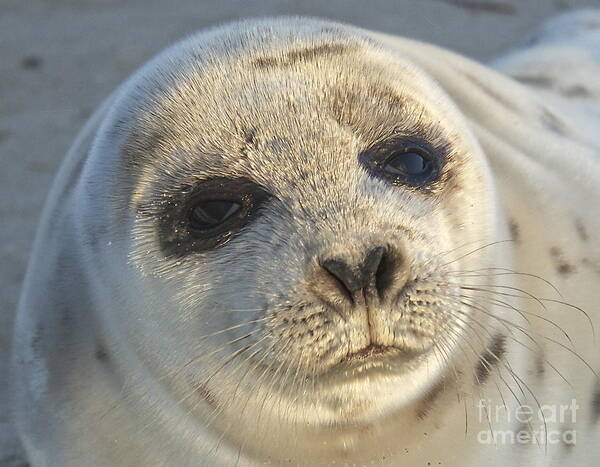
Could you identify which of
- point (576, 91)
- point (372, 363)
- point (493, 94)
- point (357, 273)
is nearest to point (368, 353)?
point (372, 363)

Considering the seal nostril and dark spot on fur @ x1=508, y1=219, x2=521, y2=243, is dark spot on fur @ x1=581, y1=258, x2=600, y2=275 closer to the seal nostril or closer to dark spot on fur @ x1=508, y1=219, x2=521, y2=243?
dark spot on fur @ x1=508, y1=219, x2=521, y2=243

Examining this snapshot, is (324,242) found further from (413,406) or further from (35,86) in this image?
(35,86)

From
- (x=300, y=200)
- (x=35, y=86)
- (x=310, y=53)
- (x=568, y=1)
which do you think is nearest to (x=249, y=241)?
(x=300, y=200)

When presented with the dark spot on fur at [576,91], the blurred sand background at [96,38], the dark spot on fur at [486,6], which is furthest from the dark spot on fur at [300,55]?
the dark spot on fur at [486,6]

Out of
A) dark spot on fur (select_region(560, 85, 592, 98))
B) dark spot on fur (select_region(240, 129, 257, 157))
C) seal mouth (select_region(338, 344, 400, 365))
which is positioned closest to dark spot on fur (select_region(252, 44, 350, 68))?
dark spot on fur (select_region(240, 129, 257, 157))

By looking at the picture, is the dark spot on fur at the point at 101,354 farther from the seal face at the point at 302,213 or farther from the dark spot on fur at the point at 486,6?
the dark spot on fur at the point at 486,6

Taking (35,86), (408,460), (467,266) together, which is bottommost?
(408,460)
